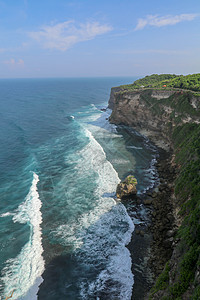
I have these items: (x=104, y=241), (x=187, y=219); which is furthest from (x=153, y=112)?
(x=104, y=241)

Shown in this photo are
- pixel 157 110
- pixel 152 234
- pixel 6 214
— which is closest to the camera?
pixel 152 234

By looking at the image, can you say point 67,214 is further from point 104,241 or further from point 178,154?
point 178,154

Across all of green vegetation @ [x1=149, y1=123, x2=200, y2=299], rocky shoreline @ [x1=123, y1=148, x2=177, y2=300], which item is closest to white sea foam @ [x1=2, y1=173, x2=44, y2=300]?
rocky shoreline @ [x1=123, y1=148, x2=177, y2=300]

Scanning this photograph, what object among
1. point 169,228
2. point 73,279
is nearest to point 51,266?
point 73,279

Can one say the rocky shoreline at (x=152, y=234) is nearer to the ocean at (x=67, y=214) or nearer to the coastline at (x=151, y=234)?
the coastline at (x=151, y=234)

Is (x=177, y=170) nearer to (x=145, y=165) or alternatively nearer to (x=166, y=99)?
(x=145, y=165)

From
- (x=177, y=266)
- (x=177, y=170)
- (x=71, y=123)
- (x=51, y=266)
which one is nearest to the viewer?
(x=177, y=266)
